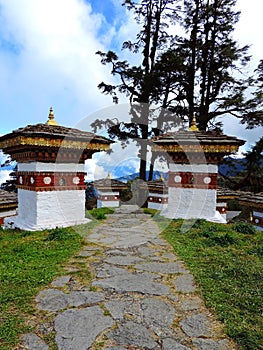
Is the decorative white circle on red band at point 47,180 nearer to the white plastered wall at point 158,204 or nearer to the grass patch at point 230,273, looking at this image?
the grass patch at point 230,273

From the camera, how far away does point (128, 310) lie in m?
2.93

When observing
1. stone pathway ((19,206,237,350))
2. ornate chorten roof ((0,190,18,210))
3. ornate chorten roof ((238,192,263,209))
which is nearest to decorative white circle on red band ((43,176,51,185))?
stone pathway ((19,206,237,350))

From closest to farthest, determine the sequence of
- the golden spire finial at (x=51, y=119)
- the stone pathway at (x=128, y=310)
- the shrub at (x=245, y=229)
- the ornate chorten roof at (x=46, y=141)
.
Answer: the stone pathway at (x=128, y=310) → the ornate chorten roof at (x=46, y=141) → the shrub at (x=245, y=229) → the golden spire finial at (x=51, y=119)

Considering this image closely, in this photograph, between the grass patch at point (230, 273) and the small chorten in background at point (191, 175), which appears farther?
the small chorten in background at point (191, 175)

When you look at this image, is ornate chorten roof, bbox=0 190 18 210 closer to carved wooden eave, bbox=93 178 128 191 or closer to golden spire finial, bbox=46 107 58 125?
carved wooden eave, bbox=93 178 128 191

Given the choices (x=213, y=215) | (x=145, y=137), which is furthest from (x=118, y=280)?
(x=145, y=137)

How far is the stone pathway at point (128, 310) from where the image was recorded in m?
2.39

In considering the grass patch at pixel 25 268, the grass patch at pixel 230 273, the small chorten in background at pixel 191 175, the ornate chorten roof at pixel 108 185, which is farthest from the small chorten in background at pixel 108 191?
the grass patch at pixel 230 273

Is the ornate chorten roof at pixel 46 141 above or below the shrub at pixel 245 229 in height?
above

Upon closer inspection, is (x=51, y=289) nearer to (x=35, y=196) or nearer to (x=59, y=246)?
(x=59, y=246)

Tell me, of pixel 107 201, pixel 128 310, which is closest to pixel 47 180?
pixel 128 310

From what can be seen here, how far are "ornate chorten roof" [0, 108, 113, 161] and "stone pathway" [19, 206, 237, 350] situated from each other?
297cm

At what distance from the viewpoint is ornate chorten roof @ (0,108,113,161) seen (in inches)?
249

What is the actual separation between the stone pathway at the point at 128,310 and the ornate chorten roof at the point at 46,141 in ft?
9.73
